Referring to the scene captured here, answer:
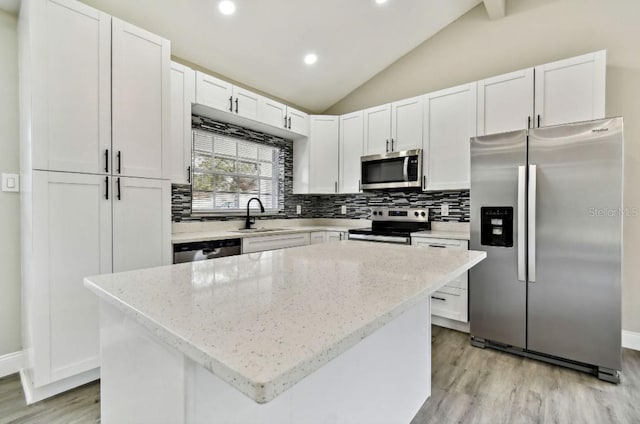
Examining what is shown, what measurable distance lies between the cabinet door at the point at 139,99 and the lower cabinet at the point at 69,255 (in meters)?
0.18

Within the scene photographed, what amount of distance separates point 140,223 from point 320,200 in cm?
273

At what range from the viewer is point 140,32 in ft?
7.00

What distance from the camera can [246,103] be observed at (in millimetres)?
3150

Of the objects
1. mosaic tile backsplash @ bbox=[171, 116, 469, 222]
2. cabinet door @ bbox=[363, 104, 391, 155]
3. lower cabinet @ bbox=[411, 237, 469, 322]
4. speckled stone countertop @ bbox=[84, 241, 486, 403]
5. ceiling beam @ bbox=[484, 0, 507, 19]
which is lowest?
lower cabinet @ bbox=[411, 237, 469, 322]

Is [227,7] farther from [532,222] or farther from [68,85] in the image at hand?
[532,222]

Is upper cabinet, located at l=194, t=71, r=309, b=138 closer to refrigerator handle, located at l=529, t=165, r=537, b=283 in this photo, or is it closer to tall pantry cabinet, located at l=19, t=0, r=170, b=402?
tall pantry cabinet, located at l=19, t=0, r=170, b=402

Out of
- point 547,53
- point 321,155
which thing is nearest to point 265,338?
point 321,155

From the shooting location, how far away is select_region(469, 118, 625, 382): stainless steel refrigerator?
2.04 meters

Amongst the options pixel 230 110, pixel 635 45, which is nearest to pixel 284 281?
pixel 230 110

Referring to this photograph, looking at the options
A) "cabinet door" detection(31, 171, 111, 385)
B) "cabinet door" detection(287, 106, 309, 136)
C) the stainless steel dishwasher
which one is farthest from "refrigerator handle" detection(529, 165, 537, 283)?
"cabinet door" detection(31, 171, 111, 385)

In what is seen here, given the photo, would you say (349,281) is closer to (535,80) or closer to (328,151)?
(535,80)

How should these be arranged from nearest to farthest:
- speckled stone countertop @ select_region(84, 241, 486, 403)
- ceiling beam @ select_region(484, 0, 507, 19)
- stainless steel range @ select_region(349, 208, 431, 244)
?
speckled stone countertop @ select_region(84, 241, 486, 403) < ceiling beam @ select_region(484, 0, 507, 19) < stainless steel range @ select_region(349, 208, 431, 244)

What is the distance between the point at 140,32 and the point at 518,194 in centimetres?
298

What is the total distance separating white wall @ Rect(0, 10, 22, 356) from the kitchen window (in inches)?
50.4
